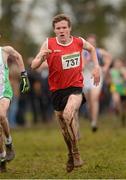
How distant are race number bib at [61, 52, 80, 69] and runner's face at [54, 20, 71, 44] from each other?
248mm

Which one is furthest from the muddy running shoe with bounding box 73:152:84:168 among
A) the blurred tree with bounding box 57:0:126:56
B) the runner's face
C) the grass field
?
the blurred tree with bounding box 57:0:126:56

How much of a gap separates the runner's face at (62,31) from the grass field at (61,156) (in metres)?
2.06

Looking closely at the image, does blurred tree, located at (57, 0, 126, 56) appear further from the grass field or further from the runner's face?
the runner's face

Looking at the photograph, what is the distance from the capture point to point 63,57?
1195cm

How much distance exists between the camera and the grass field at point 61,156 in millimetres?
11438

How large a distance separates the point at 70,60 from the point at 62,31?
0.47 m

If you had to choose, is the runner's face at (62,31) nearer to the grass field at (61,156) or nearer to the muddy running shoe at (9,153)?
the muddy running shoe at (9,153)

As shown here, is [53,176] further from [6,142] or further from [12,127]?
[12,127]

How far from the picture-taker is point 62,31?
11906mm

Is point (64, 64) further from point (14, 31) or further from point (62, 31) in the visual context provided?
point (14, 31)

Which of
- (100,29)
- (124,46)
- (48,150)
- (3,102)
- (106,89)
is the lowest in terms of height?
(124,46)

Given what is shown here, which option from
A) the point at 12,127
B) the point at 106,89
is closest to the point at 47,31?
the point at 106,89

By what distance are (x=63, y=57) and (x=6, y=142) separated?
163 centimetres

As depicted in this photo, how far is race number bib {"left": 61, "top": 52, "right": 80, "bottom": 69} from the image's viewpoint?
39.1ft
